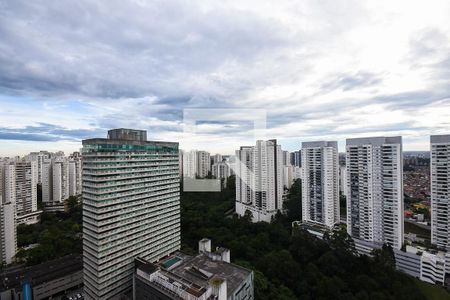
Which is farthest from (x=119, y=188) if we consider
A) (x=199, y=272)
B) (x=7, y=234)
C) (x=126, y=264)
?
(x=7, y=234)

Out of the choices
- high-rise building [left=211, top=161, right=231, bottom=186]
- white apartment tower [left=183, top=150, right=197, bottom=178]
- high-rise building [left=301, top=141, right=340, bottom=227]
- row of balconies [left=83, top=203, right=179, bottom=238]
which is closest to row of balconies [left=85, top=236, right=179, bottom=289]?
row of balconies [left=83, top=203, right=179, bottom=238]

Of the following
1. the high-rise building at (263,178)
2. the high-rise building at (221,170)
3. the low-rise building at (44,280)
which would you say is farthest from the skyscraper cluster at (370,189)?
the low-rise building at (44,280)

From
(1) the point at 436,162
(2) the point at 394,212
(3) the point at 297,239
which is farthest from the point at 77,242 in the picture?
(1) the point at 436,162

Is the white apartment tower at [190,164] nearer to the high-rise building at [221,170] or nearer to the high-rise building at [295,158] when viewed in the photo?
the high-rise building at [221,170]

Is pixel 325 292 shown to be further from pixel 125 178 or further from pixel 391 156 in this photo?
pixel 125 178

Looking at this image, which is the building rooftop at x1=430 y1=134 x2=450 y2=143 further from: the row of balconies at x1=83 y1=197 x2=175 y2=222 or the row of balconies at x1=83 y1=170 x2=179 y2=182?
the row of balconies at x1=83 y1=197 x2=175 y2=222
